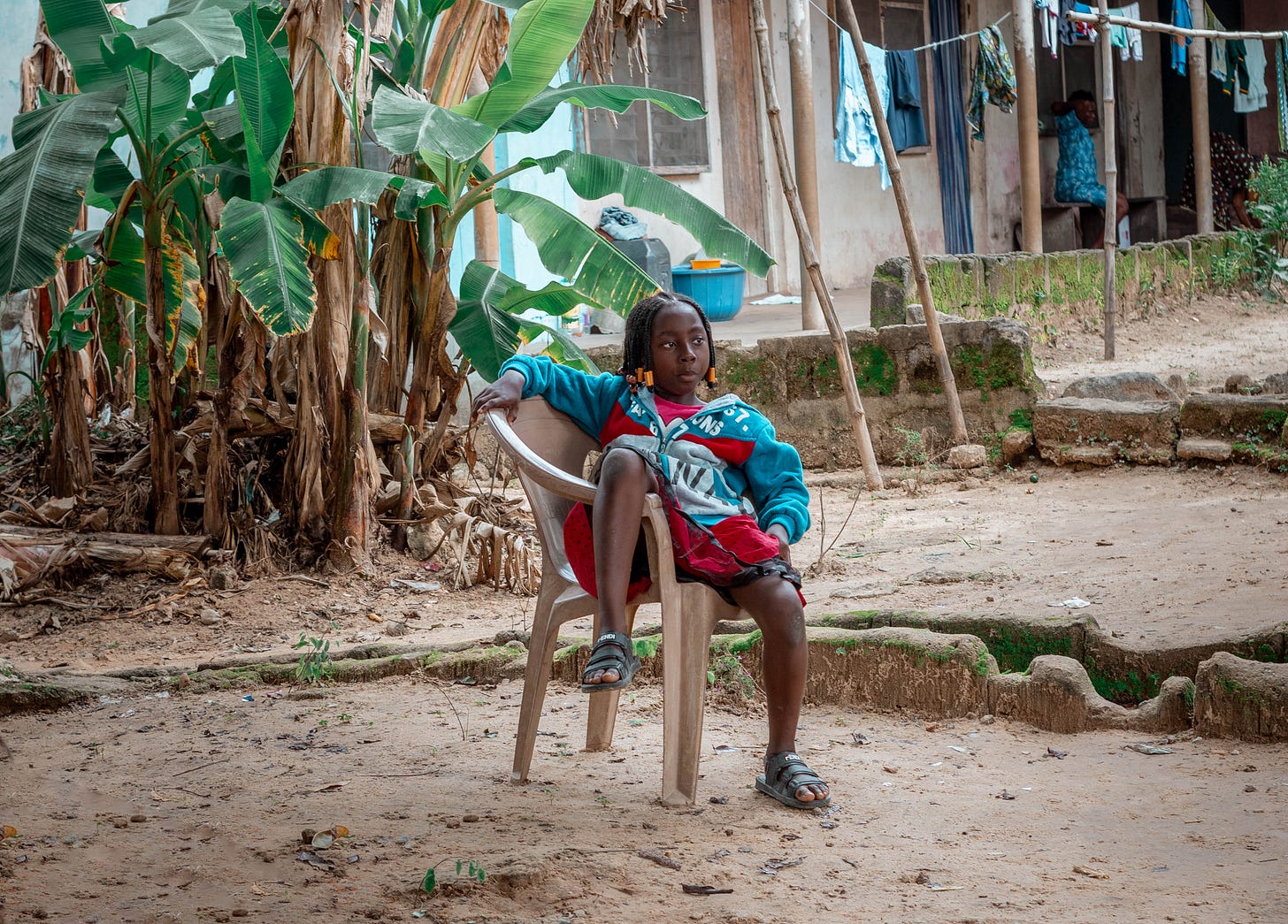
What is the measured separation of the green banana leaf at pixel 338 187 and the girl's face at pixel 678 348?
5.54ft

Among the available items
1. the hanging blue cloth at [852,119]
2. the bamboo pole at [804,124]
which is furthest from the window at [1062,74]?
the bamboo pole at [804,124]

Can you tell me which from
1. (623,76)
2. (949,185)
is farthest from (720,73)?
(949,185)

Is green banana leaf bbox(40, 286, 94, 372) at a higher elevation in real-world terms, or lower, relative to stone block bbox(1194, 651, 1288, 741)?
higher

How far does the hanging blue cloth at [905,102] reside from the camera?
1168 cm

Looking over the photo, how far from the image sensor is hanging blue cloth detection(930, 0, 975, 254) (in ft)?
42.0

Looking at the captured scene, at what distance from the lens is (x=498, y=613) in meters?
4.72

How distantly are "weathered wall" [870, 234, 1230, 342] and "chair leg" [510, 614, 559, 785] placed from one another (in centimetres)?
503

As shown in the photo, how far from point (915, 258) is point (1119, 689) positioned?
144 inches

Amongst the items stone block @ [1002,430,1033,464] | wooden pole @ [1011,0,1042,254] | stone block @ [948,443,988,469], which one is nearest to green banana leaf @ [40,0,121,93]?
stone block @ [948,443,988,469]

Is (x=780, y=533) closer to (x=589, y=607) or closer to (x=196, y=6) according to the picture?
(x=589, y=607)

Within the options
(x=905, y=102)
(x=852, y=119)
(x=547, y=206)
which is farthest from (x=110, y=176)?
(x=905, y=102)

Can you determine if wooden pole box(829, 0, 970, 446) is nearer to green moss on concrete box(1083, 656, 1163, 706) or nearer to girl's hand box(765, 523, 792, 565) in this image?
green moss on concrete box(1083, 656, 1163, 706)

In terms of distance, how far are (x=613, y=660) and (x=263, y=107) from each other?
266 centimetres

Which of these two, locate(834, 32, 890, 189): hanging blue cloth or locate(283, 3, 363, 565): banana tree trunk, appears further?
locate(834, 32, 890, 189): hanging blue cloth
